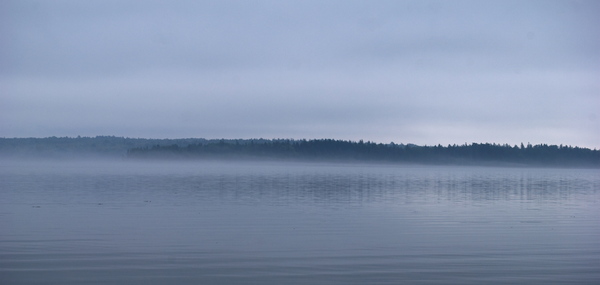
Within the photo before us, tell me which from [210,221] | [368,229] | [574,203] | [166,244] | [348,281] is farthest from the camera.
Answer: [574,203]

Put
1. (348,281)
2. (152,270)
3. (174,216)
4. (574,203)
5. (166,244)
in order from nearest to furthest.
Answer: (348,281)
(152,270)
(166,244)
(174,216)
(574,203)

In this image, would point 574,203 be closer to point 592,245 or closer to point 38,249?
point 592,245

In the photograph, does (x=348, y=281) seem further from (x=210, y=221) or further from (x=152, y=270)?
(x=210, y=221)

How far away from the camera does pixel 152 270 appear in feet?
39.9

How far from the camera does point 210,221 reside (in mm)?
20016

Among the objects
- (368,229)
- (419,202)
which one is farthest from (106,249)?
(419,202)

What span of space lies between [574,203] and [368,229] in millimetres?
15016

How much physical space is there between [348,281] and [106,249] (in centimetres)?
581

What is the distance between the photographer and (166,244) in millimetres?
15266

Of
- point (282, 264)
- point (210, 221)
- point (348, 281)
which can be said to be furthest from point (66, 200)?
point (348, 281)

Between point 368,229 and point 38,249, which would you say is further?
point 368,229

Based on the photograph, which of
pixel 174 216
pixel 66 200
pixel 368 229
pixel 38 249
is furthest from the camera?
pixel 66 200

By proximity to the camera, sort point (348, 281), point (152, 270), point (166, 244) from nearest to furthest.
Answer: point (348, 281)
point (152, 270)
point (166, 244)

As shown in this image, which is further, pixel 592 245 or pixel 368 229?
pixel 368 229
